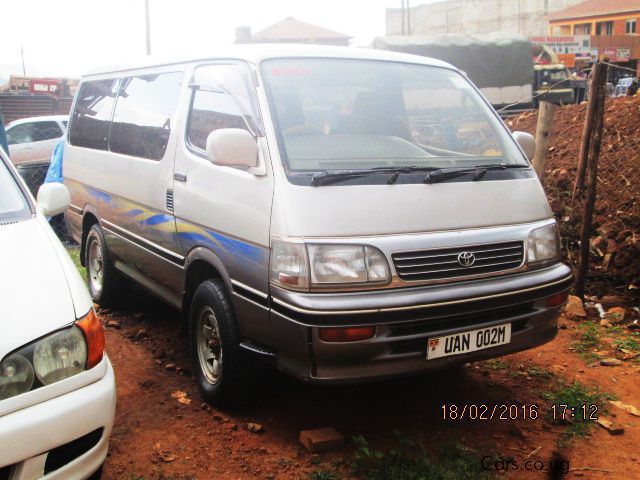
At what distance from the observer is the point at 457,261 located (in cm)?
340

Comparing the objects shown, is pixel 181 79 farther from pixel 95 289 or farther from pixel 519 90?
pixel 519 90

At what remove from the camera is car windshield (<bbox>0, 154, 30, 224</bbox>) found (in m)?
3.36

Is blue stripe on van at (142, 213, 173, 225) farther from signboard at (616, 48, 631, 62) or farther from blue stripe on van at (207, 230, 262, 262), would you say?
signboard at (616, 48, 631, 62)

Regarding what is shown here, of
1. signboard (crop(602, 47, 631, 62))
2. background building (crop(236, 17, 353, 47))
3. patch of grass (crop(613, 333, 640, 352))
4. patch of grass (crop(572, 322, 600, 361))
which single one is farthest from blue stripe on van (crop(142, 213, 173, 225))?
background building (crop(236, 17, 353, 47))

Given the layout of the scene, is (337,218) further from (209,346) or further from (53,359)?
(53,359)

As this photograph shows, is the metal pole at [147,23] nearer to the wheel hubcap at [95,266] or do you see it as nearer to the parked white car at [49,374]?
the wheel hubcap at [95,266]

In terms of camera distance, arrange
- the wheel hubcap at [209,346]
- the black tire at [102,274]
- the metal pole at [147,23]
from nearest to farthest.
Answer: the wheel hubcap at [209,346] < the black tire at [102,274] < the metal pole at [147,23]

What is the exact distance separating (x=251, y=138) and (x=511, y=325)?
5.35 feet

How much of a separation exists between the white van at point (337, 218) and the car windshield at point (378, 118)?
12 millimetres

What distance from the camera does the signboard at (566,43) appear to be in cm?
3828

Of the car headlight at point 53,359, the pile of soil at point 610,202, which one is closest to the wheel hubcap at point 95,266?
the car headlight at point 53,359

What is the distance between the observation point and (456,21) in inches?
2530

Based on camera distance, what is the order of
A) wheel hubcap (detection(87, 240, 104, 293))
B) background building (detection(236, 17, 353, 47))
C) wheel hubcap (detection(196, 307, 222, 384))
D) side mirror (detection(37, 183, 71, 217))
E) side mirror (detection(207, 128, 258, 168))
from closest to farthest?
1. side mirror (detection(207, 128, 258, 168))
2. side mirror (detection(37, 183, 71, 217))
3. wheel hubcap (detection(196, 307, 222, 384))
4. wheel hubcap (detection(87, 240, 104, 293))
5. background building (detection(236, 17, 353, 47))

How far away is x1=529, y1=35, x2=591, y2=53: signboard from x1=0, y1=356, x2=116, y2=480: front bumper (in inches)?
1522
